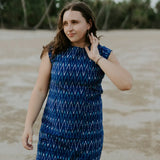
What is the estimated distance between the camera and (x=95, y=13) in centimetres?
3797

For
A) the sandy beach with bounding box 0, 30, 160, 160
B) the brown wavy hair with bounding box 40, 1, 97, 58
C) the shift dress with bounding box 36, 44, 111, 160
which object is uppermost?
the brown wavy hair with bounding box 40, 1, 97, 58

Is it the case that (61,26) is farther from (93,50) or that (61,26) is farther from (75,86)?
(75,86)

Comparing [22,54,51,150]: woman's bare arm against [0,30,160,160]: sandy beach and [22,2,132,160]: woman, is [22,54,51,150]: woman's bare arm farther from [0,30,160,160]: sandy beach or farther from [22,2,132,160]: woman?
[0,30,160,160]: sandy beach

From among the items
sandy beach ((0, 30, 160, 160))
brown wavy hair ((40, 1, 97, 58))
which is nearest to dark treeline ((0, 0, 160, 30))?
sandy beach ((0, 30, 160, 160))

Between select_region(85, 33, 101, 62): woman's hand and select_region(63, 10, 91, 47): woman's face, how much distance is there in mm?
62

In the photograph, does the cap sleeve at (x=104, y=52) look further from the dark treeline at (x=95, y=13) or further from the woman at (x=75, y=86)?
the dark treeline at (x=95, y=13)

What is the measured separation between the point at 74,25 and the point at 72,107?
0.47 m

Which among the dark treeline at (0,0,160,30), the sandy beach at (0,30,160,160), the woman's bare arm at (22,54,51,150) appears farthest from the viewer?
the dark treeline at (0,0,160,30)

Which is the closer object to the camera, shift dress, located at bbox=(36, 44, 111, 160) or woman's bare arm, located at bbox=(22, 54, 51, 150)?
shift dress, located at bbox=(36, 44, 111, 160)

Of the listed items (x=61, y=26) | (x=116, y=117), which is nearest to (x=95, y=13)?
(x=116, y=117)

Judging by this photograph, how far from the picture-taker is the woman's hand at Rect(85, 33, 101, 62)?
6.95 feet

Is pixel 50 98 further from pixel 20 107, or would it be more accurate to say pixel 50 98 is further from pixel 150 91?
pixel 150 91

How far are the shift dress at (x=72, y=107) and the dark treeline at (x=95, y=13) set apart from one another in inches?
985

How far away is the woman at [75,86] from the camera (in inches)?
84.3
